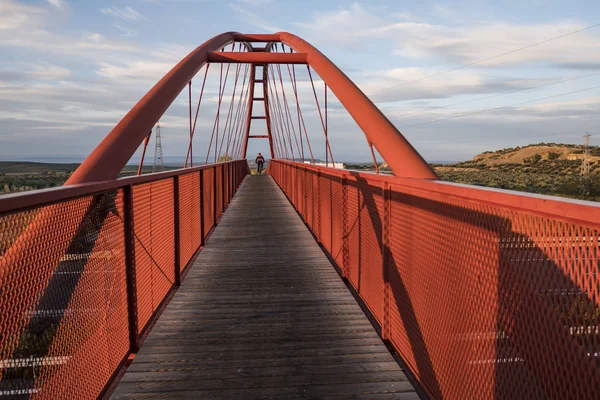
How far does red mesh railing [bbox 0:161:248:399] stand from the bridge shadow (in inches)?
81.6

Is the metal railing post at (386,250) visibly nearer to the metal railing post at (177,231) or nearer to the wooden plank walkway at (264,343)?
the wooden plank walkway at (264,343)

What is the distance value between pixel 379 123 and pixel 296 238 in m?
3.10

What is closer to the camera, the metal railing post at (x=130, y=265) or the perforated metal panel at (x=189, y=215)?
the metal railing post at (x=130, y=265)

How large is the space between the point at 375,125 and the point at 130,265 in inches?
188

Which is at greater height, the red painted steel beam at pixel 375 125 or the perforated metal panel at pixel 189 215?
the red painted steel beam at pixel 375 125

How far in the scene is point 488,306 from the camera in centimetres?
216

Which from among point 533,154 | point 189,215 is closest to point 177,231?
point 189,215

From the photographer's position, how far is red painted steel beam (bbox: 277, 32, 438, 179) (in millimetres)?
5934

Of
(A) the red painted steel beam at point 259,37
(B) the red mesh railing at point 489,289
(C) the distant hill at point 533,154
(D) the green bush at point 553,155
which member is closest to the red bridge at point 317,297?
(B) the red mesh railing at point 489,289

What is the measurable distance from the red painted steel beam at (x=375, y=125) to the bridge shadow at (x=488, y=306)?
253 cm

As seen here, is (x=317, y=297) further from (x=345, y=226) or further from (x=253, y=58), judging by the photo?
(x=253, y=58)

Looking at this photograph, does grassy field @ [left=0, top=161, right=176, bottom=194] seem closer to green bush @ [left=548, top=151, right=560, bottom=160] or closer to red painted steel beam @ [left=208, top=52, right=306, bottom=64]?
red painted steel beam @ [left=208, top=52, right=306, bottom=64]

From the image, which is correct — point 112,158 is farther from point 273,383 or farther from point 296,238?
point 296,238

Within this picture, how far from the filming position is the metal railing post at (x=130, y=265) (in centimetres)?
354
